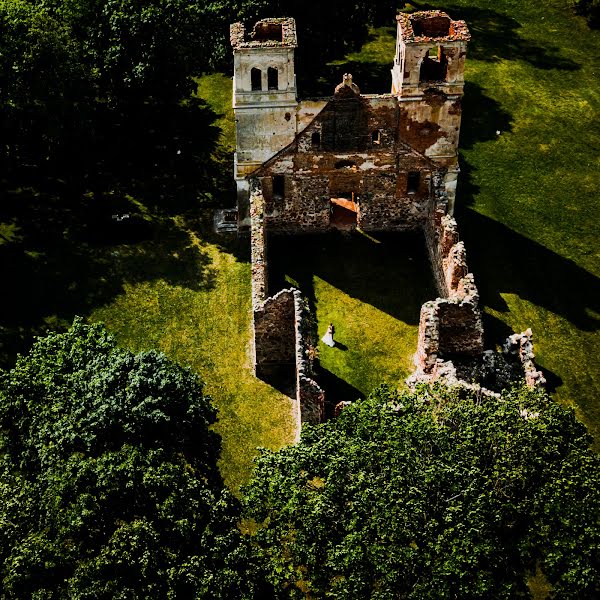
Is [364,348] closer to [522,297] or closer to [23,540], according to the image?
[522,297]

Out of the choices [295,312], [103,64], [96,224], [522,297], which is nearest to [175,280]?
[96,224]

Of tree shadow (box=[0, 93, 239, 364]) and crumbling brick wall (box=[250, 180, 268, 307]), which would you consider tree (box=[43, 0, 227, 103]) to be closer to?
tree shadow (box=[0, 93, 239, 364])

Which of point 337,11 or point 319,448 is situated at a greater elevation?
point 337,11

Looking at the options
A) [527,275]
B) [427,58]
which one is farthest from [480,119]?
[527,275]

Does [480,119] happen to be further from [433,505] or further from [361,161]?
[433,505]

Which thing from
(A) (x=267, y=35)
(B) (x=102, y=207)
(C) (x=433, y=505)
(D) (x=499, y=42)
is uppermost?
(A) (x=267, y=35)

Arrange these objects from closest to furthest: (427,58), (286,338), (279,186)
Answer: (286,338) < (427,58) < (279,186)

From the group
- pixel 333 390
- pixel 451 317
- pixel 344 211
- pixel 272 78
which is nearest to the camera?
pixel 451 317

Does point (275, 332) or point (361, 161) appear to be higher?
point (361, 161)
